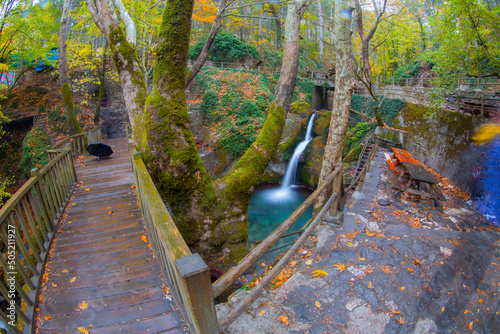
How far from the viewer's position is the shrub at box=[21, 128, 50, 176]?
11957mm

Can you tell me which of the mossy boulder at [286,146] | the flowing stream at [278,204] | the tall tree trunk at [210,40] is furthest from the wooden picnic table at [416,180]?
the mossy boulder at [286,146]

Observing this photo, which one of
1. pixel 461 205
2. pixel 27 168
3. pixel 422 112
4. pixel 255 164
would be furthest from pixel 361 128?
pixel 27 168

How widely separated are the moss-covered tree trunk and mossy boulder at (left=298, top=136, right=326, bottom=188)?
10108 mm

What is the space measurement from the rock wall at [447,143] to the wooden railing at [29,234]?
9715 mm

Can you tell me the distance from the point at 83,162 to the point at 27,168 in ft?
18.8

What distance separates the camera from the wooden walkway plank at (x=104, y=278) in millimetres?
2691

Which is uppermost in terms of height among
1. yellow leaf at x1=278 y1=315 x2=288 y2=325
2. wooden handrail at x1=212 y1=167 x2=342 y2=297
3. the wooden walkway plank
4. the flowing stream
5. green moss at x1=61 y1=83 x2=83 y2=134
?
green moss at x1=61 y1=83 x2=83 y2=134

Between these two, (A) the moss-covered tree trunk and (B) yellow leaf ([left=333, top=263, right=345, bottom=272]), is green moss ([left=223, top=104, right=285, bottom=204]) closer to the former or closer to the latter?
(A) the moss-covered tree trunk

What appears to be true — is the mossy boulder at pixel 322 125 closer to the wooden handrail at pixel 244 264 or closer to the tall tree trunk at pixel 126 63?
the tall tree trunk at pixel 126 63

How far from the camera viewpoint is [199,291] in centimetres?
182

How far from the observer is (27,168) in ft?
41.2

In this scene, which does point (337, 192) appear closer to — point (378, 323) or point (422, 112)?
point (378, 323)

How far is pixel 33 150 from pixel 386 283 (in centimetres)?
1549

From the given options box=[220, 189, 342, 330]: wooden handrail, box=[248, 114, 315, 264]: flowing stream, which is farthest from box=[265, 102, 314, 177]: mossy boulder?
box=[220, 189, 342, 330]: wooden handrail
